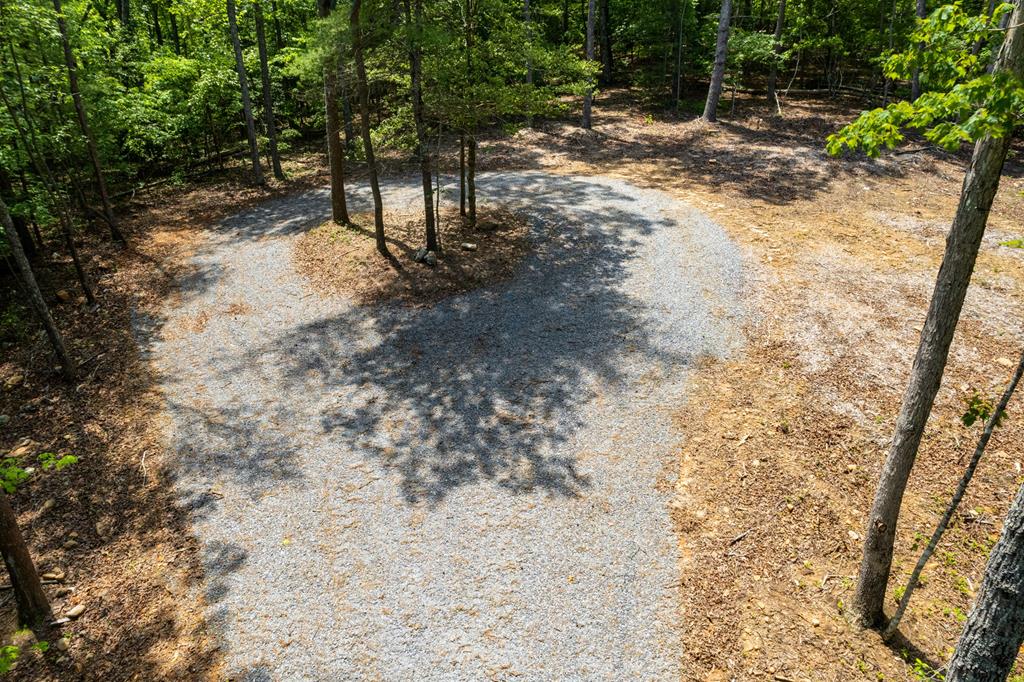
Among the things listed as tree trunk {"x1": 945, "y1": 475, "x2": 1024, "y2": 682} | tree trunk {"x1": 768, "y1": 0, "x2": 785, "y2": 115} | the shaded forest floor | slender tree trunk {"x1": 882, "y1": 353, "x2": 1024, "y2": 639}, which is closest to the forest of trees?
tree trunk {"x1": 945, "y1": 475, "x2": 1024, "y2": 682}

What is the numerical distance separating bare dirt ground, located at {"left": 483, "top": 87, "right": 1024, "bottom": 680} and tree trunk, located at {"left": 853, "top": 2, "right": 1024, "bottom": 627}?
57 centimetres

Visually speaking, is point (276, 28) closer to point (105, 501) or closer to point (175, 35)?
point (175, 35)

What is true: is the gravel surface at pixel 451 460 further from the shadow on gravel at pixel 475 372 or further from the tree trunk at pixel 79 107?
the tree trunk at pixel 79 107

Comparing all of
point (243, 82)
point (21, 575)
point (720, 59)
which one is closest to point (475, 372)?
point (21, 575)

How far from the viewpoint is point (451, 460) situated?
311 inches

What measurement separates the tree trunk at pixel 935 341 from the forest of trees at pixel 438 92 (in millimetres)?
17

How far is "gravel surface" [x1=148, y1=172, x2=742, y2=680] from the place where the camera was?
18.6ft

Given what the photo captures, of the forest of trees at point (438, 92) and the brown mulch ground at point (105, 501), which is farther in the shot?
the brown mulch ground at point (105, 501)

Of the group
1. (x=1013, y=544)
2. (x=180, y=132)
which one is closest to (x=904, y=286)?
(x=1013, y=544)

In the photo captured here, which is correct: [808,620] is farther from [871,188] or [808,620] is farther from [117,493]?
[871,188]

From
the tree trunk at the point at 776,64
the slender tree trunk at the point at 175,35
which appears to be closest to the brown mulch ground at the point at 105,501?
the slender tree trunk at the point at 175,35

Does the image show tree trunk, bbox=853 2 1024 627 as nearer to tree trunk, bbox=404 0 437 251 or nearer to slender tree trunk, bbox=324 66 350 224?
tree trunk, bbox=404 0 437 251

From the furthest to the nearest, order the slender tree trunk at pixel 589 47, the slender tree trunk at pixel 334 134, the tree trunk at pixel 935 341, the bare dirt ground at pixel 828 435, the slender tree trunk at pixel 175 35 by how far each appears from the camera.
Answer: the slender tree trunk at pixel 175 35
the slender tree trunk at pixel 589 47
the slender tree trunk at pixel 334 134
the bare dirt ground at pixel 828 435
the tree trunk at pixel 935 341

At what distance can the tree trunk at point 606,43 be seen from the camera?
28.9 metres
